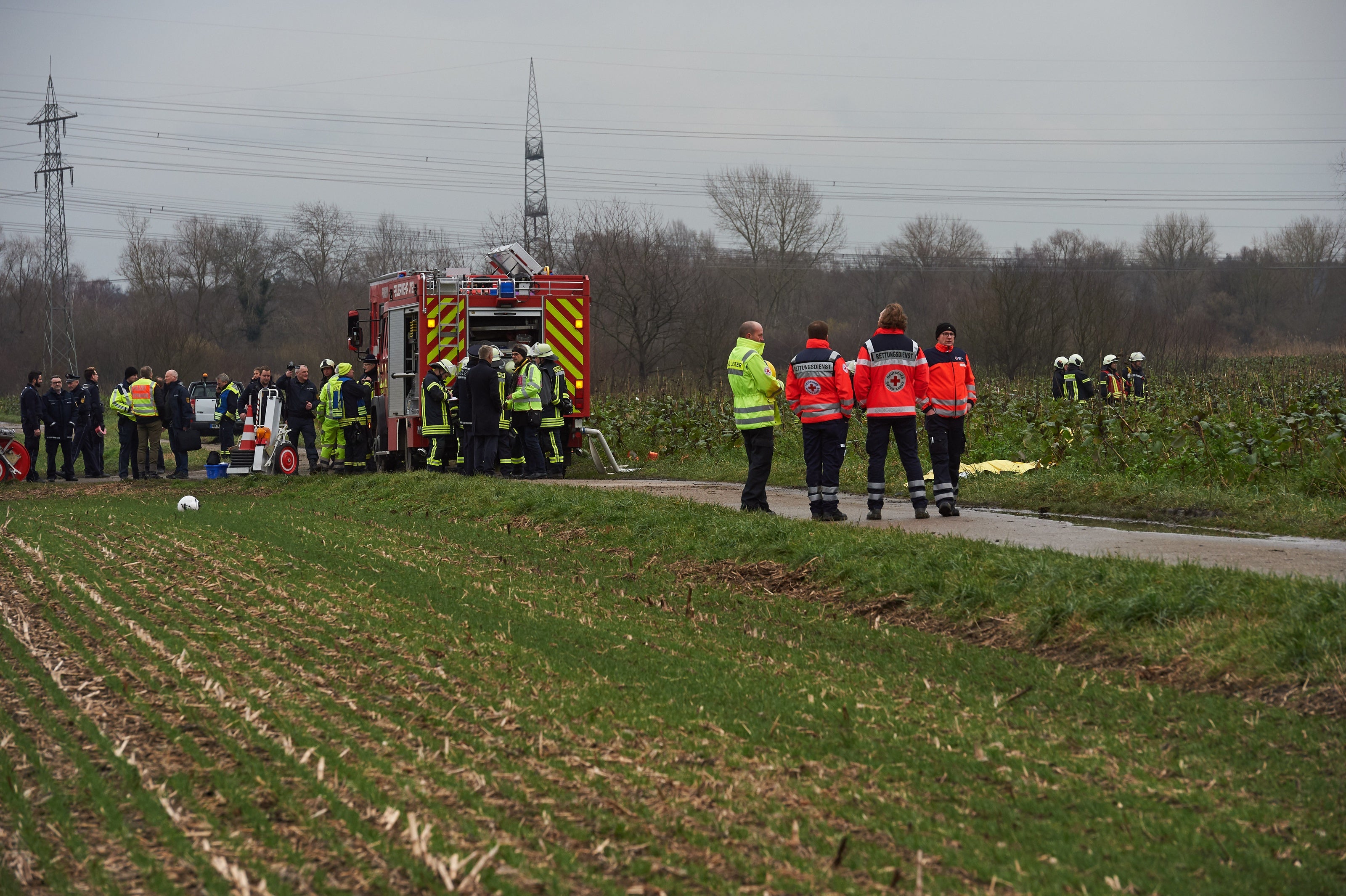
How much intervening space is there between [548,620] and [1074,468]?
9717mm

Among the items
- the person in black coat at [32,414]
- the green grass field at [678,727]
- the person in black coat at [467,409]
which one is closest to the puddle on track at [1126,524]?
the green grass field at [678,727]

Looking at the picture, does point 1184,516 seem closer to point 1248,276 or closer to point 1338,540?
point 1338,540

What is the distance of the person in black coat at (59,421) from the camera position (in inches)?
848

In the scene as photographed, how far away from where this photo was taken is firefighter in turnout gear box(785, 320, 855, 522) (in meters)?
11.4

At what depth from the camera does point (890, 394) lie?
11695mm

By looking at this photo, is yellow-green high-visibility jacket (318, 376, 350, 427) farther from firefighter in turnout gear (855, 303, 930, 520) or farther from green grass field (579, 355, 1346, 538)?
firefighter in turnout gear (855, 303, 930, 520)

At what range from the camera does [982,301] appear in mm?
42219

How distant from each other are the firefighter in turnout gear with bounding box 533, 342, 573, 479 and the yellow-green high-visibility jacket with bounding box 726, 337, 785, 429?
658 cm

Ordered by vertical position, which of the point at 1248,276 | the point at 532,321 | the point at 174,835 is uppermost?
the point at 1248,276

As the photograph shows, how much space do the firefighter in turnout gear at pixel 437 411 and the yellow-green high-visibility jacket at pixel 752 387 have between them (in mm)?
7622

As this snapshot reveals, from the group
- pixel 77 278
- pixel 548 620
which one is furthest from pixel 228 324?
pixel 548 620

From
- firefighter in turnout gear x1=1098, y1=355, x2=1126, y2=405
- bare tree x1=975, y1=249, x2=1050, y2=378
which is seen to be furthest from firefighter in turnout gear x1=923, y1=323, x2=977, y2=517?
bare tree x1=975, y1=249, x2=1050, y2=378

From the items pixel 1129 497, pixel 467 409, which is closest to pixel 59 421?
pixel 467 409

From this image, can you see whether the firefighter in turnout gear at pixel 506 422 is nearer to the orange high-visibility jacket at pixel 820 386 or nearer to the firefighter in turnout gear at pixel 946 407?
the orange high-visibility jacket at pixel 820 386
